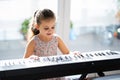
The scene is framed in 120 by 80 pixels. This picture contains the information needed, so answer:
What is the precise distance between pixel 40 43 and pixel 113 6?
2.89ft

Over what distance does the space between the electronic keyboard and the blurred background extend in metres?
0.70

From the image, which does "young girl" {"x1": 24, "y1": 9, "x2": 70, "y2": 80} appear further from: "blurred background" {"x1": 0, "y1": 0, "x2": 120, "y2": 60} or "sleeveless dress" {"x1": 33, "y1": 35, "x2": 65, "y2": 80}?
"blurred background" {"x1": 0, "y1": 0, "x2": 120, "y2": 60}

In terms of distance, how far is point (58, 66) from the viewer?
1218 millimetres

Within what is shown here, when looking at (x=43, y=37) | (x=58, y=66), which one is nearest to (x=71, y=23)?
(x=43, y=37)

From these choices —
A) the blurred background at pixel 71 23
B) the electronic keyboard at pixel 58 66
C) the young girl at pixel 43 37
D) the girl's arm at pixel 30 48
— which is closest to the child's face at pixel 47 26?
the young girl at pixel 43 37

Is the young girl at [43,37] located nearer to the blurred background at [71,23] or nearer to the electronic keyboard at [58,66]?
the electronic keyboard at [58,66]

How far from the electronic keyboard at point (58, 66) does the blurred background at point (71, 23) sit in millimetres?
703

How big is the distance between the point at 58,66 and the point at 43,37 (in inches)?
16.4

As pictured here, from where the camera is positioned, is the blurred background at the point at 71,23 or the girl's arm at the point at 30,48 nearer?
the girl's arm at the point at 30,48

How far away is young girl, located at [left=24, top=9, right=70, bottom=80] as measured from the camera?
4.91 ft

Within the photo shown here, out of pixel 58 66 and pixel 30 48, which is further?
pixel 30 48

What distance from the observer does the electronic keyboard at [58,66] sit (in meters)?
1.17

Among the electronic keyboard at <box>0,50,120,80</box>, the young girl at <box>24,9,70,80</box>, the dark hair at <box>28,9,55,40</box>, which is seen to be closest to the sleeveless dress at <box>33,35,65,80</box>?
the young girl at <box>24,9,70,80</box>

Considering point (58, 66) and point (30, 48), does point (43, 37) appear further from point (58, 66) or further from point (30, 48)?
point (58, 66)
